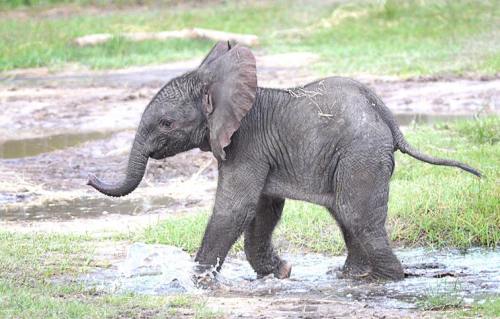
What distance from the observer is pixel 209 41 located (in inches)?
866

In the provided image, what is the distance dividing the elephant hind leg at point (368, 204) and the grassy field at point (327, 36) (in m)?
10.2

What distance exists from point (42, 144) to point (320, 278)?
722 cm

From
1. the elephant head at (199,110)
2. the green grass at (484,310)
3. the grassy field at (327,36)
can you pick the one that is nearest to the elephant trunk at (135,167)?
the elephant head at (199,110)

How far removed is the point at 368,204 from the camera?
7.68 meters

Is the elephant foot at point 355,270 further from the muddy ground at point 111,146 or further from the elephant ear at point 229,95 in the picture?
the elephant ear at point 229,95

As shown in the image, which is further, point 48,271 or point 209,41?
point 209,41

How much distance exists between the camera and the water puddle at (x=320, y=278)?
754 cm

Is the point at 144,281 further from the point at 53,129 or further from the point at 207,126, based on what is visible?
the point at 53,129

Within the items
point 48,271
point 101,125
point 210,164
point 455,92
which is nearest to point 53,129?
point 101,125

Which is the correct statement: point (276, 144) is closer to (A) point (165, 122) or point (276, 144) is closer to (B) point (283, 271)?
(A) point (165, 122)

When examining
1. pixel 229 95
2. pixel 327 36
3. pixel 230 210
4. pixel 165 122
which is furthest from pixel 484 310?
pixel 327 36

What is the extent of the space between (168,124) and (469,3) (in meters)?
15.1

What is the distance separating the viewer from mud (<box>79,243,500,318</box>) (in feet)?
24.4

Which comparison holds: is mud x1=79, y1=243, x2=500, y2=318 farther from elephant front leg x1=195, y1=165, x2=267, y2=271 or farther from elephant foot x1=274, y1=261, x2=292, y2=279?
elephant front leg x1=195, y1=165, x2=267, y2=271
